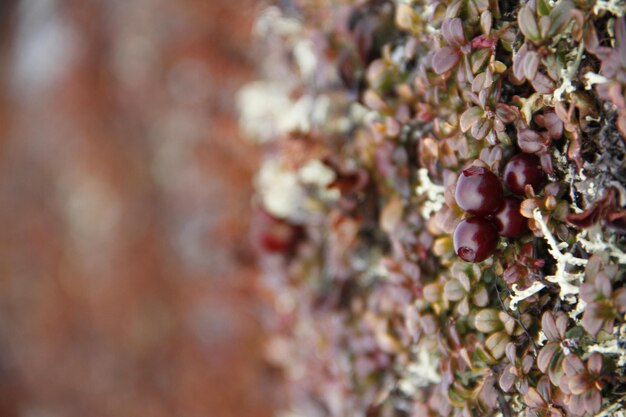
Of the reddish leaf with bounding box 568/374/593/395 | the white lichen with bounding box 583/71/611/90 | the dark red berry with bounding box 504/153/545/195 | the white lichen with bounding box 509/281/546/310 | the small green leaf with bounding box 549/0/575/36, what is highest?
the small green leaf with bounding box 549/0/575/36

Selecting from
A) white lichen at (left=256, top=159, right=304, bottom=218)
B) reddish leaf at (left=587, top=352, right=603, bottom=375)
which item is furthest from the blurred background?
reddish leaf at (left=587, top=352, right=603, bottom=375)

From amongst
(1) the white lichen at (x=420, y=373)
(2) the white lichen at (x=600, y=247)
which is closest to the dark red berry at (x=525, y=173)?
(2) the white lichen at (x=600, y=247)

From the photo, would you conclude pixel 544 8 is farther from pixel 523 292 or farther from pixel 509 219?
pixel 523 292

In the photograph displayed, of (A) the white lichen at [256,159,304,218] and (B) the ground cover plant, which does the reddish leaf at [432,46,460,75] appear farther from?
(A) the white lichen at [256,159,304,218]

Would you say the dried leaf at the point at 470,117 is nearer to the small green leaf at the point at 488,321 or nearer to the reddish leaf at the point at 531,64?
the reddish leaf at the point at 531,64

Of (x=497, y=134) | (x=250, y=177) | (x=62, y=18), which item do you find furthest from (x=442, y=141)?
(x=62, y=18)
